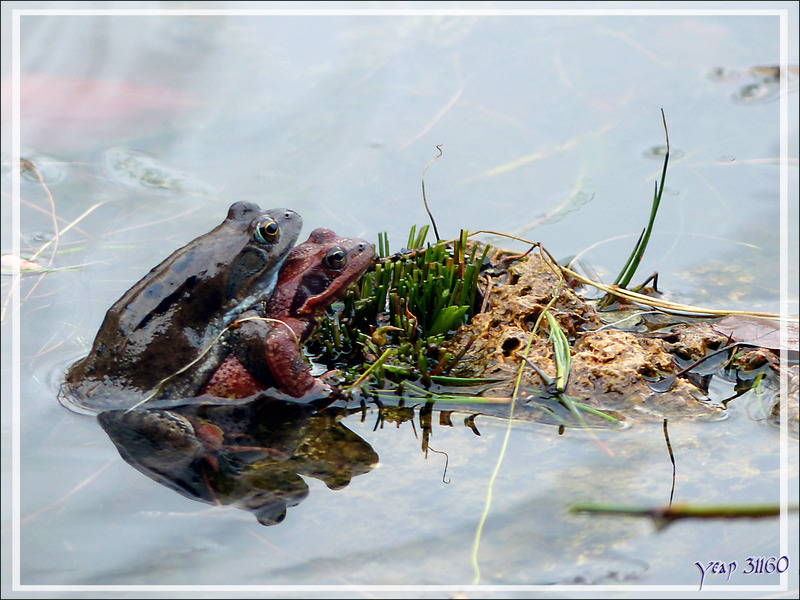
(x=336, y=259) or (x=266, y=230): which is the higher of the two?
(x=266, y=230)

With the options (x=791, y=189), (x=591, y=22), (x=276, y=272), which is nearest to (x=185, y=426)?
(x=276, y=272)

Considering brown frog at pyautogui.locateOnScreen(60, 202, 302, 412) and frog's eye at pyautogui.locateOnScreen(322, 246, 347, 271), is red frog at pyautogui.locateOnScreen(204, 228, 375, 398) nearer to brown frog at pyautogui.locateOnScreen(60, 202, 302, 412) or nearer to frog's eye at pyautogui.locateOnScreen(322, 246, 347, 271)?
Result: frog's eye at pyautogui.locateOnScreen(322, 246, 347, 271)

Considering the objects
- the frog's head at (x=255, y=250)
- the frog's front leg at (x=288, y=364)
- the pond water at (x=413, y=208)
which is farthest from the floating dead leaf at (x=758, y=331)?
the frog's head at (x=255, y=250)

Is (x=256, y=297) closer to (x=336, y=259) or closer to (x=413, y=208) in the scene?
(x=336, y=259)

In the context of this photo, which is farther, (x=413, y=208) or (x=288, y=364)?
(x=413, y=208)

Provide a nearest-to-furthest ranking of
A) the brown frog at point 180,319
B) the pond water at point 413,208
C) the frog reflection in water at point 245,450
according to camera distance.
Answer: the pond water at point 413,208
the frog reflection in water at point 245,450
the brown frog at point 180,319

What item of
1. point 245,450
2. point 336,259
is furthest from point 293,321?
point 245,450

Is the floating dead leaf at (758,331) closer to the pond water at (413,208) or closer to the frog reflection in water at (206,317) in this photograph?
the pond water at (413,208)

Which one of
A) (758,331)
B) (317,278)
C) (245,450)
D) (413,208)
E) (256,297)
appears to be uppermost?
(413,208)

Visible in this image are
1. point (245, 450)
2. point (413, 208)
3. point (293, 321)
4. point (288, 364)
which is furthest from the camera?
point (413, 208)
